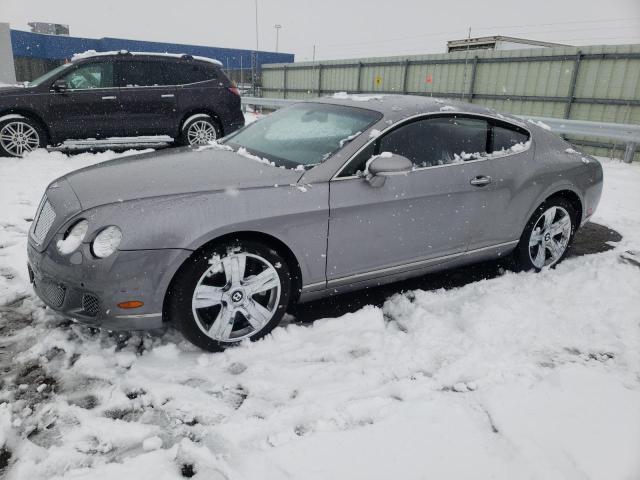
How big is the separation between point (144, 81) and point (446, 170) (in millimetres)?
6882

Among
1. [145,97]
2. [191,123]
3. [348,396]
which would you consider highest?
[145,97]

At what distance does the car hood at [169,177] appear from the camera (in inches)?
109

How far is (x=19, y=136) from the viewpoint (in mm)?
7703

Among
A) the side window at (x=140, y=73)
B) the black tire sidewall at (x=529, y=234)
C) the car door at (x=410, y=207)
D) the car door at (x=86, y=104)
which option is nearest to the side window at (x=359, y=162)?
the car door at (x=410, y=207)

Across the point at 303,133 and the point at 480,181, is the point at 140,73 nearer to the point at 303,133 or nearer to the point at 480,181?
the point at 303,133

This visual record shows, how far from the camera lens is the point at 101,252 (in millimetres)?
2531

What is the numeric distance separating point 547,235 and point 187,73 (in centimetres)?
709

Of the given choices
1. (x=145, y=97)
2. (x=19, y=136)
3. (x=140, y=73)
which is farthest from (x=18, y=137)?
(x=140, y=73)

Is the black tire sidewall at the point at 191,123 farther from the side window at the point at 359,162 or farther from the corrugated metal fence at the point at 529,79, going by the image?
the corrugated metal fence at the point at 529,79

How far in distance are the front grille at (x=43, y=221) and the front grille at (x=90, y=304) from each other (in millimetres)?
497

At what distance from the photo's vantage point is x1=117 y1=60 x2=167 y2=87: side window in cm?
841

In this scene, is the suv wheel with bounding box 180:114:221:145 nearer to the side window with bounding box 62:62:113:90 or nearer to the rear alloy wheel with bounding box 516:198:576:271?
the side window with bounding box 62:62:113:90

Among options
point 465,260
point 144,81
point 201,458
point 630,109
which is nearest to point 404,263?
point 465,260

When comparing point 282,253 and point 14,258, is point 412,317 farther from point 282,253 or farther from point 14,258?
point 14,258
